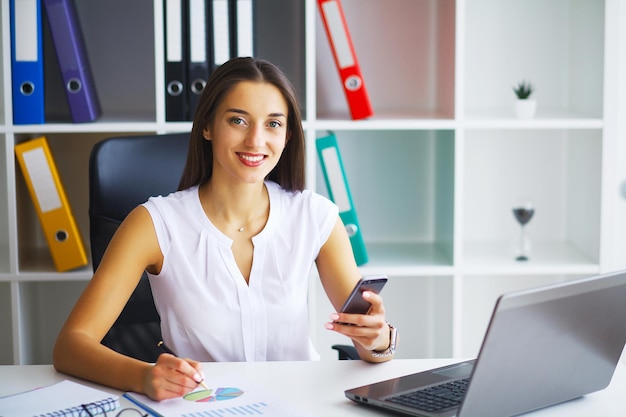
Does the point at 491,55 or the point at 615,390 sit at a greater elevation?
the point at 491,55

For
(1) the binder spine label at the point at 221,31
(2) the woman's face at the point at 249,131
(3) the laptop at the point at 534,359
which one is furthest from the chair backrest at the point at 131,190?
(3) the laptop at the point at 534,359

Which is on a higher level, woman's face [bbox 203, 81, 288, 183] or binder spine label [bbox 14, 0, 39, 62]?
binder spine label [bbox 14, 0, 39, 62]

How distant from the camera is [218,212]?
1.96m

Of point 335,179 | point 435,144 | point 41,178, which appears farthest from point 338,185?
point 41,178

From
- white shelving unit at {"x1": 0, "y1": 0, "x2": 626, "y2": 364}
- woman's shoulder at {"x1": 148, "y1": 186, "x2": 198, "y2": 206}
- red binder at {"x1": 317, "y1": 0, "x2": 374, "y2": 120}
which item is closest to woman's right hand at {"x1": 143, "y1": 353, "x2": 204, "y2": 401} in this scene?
woman's shoulder at {"x1": 148, "y1": 186, "x2": 198, "y2": 206}

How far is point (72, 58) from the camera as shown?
2.62 m

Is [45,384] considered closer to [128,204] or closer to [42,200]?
[128,204]

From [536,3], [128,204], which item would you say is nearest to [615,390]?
[128,204]

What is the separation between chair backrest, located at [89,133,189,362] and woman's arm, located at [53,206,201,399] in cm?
26

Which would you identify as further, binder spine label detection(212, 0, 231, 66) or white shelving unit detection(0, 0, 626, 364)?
white shelving unit detection(0, 0, 626, 364)

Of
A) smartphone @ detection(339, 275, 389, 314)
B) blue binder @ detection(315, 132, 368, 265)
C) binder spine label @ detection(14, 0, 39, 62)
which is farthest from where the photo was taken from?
blue binder @ detection(315, 132, 368, 265)

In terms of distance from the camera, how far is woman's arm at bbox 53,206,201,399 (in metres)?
1.46

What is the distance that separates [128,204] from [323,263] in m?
0.51

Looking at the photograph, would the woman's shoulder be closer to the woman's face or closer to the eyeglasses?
the woman's face
